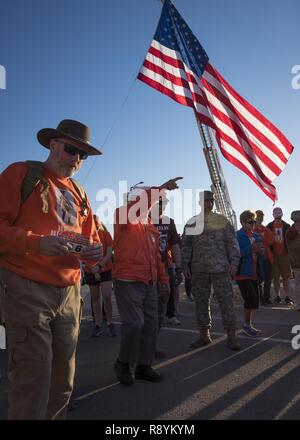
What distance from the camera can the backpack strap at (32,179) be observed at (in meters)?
2.43

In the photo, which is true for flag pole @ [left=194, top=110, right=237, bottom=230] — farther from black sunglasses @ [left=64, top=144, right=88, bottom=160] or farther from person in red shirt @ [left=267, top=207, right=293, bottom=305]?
black sunglasses @ [left=64, top=144, right=88, bottom=160]

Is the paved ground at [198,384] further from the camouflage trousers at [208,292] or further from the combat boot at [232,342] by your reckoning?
the camouflage trousers at [208,292]

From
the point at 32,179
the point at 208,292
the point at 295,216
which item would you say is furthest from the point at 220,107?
the point at 32,179

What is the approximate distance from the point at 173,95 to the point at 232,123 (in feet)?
4.14

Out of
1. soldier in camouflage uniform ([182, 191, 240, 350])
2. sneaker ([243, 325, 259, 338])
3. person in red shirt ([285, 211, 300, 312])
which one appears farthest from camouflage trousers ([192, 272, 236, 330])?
person in red shirt ([285, 211, 300, 312])

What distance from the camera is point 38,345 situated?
229 cm

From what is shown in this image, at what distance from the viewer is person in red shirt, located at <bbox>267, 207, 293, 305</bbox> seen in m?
10.2

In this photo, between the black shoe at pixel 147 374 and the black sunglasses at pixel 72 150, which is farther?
the black shoe at pixel 147 374

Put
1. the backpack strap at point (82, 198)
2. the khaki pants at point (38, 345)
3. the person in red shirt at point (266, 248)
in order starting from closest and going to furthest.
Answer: the khaki pants at point (38, 345) < the backpack strap at point (82, 198) < the person in red shirt at point (266, 248)

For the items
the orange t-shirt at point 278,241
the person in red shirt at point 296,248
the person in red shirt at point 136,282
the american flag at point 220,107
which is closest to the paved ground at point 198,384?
the person in red shirt at point 136,282

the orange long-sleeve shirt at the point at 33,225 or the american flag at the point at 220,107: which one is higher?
the american flag at the point at 220,107

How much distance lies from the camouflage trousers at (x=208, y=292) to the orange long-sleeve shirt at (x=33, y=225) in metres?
3.54

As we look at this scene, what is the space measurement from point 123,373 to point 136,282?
3.23ft
